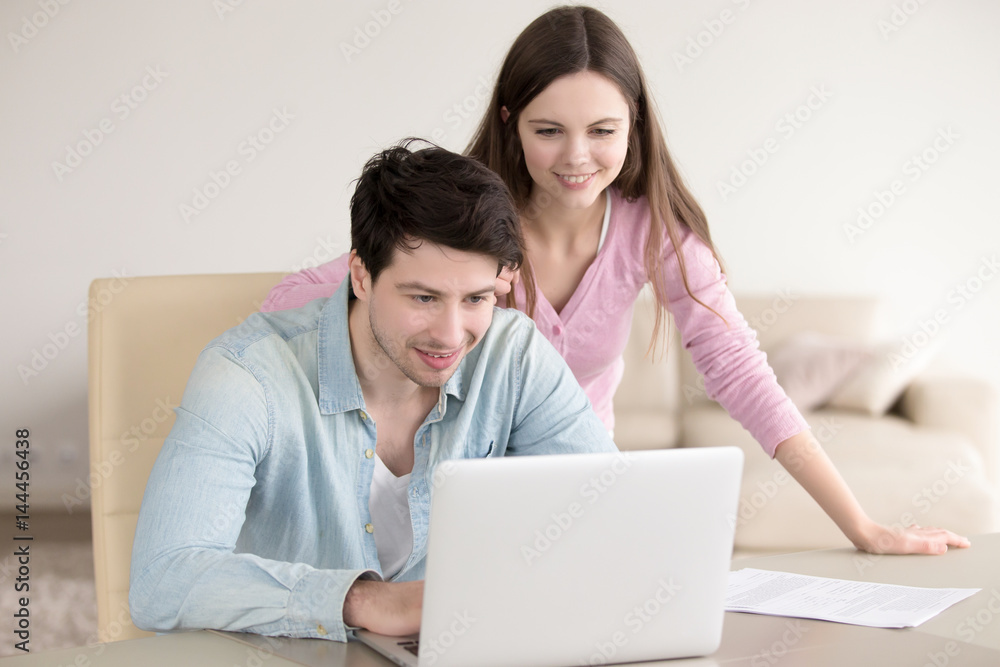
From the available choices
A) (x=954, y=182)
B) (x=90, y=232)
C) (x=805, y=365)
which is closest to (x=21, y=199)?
(x=90, y=232)

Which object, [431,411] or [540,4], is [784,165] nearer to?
[540,4]

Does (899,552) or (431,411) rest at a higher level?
(431,411)

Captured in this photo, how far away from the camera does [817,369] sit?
311cm

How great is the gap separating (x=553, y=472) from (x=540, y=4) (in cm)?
278

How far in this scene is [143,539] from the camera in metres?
0.93

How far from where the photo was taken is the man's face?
1.11m

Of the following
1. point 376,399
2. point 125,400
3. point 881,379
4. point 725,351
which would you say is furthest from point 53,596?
point 881,379

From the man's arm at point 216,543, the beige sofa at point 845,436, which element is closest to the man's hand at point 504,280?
the man's arm at point 216,543

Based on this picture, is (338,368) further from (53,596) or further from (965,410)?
(965,410)

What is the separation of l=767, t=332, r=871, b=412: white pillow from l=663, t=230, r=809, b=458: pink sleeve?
67.0 inches

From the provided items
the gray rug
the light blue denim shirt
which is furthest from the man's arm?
the gray rug

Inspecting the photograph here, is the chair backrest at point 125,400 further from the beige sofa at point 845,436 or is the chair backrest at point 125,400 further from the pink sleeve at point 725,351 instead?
the beige sofa at point 845,436

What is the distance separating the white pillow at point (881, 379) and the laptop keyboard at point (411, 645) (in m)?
2.56

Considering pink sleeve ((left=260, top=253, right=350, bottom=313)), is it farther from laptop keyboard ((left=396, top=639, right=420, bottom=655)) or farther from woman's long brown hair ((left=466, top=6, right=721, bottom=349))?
laptop keyboard ((left=396, top=639, right=420, bottom=655))
